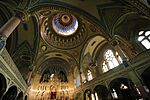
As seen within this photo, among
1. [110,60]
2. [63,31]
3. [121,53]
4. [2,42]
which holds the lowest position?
[2,42]

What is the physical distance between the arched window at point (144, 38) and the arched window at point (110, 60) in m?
2.66

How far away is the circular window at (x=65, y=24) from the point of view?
1686 centimetres

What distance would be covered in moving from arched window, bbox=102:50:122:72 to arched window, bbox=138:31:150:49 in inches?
105

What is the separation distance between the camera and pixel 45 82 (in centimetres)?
→ 1659

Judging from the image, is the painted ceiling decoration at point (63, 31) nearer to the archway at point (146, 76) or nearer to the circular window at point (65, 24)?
the circular window at point (65, 24)

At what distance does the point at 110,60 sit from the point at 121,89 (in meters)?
3.34

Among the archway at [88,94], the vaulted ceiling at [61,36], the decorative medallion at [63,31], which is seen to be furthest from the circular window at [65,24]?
the archway at [88,94]

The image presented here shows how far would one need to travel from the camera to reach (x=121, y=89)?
406 inches

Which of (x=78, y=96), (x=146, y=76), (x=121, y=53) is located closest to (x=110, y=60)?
(x=121, y=53)

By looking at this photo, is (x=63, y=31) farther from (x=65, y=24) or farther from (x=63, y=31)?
(x=65, y=24)

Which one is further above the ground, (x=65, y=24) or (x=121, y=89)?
(x=65, y=24)

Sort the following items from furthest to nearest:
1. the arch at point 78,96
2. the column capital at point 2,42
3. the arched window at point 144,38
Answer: the arch at point 78,96
the arched window at point 144,38
the column capital at point 2,42

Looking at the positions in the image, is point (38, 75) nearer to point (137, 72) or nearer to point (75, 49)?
point (75, 49)

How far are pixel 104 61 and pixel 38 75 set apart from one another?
1013 cm
